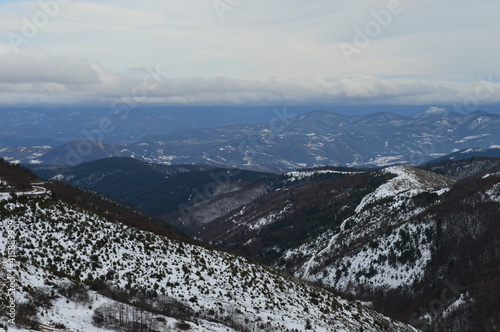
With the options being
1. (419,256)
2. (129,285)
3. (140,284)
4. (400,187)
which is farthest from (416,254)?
(129,285)

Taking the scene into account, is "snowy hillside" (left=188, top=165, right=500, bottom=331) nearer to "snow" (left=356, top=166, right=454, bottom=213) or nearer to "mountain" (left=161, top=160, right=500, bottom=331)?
"mountain" (left=161, top=160, right=500, bottom=331)

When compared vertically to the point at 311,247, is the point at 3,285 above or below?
above

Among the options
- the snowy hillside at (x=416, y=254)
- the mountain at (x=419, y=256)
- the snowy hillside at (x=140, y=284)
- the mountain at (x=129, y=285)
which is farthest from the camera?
the snowy hillside at (x=416, y=254)

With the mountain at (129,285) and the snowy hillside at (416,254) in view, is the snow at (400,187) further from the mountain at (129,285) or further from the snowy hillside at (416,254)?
the mountain at (129,285)

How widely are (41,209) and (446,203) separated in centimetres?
10387

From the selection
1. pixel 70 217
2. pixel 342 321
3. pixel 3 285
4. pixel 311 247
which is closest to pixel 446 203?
pixel 311 247

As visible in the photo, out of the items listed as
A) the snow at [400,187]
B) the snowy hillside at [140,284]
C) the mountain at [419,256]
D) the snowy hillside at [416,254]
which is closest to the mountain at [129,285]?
the snowy hillside at [140,284]

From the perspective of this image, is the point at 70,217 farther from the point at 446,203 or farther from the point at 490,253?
the point at 446,203

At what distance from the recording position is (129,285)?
4491 cm

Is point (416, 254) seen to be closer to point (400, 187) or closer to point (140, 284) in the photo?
point (400, 187)

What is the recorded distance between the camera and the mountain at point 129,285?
118 ft

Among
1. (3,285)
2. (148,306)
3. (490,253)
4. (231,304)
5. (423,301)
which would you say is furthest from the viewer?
(490,253)

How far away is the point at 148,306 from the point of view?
137ft

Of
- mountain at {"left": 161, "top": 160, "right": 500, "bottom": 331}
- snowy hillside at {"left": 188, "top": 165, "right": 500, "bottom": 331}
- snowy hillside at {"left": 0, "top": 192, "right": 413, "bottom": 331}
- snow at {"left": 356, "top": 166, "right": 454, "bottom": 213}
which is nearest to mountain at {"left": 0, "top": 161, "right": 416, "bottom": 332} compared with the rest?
snowy hillside at {"left": 0, "top": 192, "right": 413, "bottom": 331}
